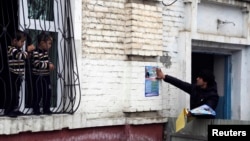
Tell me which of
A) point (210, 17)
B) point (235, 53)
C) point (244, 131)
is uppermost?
point (210, 17)

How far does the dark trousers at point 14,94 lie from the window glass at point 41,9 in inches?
34.5

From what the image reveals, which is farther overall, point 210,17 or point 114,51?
point 210,17

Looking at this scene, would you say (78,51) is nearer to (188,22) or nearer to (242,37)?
(188,22)

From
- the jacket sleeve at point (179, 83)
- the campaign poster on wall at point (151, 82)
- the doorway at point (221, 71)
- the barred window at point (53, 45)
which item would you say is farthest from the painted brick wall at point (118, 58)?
the doorway at point (221, 71)

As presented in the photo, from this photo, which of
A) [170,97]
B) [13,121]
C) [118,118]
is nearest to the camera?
[13,121]

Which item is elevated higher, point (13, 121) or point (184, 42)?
point (184, 42)

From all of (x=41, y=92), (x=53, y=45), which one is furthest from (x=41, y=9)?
(x=41, y=92)

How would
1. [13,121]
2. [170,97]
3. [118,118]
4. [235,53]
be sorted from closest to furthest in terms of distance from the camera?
1. [13,121]
2. [118,118]
3. [170,97]
4. [235,53]

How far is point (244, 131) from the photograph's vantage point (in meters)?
6.72

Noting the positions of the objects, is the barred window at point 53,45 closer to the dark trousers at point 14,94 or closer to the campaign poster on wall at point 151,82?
the dark trousers at point 14,94

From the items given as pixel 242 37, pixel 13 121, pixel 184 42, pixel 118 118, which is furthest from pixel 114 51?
pixel 242 37

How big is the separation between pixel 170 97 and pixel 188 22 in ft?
4.32

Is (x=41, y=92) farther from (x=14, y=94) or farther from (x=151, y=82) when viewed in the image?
(x=151, y=82)

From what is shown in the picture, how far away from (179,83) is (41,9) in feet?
7.68
